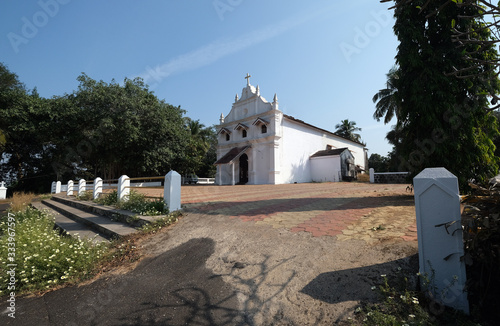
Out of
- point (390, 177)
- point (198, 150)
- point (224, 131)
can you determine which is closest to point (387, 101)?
point (390, 177)

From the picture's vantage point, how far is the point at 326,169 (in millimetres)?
23562

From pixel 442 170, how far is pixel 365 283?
136 cm

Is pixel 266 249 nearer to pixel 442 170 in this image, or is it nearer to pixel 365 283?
pixel 365 283

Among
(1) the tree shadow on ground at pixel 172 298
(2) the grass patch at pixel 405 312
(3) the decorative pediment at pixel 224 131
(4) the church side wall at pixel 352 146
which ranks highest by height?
(3) the decorative pediment at pixel 224 131

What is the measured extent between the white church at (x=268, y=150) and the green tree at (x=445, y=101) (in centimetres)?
1383

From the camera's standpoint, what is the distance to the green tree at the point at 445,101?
21.7 feet

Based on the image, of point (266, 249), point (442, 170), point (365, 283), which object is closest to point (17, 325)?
point (266, 249)

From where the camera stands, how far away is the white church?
69.8 ft

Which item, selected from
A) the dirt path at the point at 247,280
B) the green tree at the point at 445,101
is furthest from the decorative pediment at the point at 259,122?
the dirt path at the point at 247,280

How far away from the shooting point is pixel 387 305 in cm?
201

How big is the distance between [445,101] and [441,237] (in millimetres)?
6418

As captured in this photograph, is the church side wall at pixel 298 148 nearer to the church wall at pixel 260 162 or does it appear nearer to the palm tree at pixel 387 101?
the church wall at pixel 260 162

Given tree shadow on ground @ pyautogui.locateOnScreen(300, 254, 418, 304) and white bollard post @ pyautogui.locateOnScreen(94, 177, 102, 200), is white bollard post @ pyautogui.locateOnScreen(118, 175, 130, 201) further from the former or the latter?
tree shadow on ground @ pyautogui.locateOnScreen(300, 254, 418, 304)

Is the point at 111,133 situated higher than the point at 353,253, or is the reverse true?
the point at 111,133
